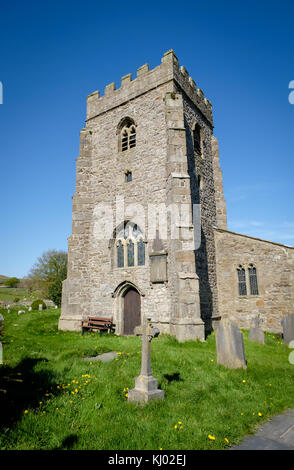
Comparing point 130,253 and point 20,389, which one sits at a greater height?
point 130,253

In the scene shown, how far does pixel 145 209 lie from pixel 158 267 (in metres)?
2.96

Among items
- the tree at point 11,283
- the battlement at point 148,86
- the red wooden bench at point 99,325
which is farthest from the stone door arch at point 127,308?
the tree at point 11,283

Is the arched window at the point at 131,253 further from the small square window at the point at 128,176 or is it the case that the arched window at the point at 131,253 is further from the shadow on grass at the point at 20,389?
the shadow on grass at the point at 20,389

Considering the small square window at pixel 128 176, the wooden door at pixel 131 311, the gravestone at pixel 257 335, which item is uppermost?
the small square window at pixel 128 176

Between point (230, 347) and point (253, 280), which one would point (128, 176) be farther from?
point (230, 347)

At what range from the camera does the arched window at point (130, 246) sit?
12.6 m

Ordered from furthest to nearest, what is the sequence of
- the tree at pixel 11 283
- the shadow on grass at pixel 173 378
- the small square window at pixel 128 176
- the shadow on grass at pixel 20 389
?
1. the tree at pixel 11 283
2. the small square window at pixel 128 176
3. the shadow on grass at pixel 173 378
4. the shadow on grass at pixel 20 389

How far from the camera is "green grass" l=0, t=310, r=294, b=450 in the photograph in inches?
132

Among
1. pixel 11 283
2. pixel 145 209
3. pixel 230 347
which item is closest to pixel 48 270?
pixel 11 283

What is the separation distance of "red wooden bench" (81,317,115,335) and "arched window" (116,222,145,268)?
104 inches

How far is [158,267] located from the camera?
11.5m

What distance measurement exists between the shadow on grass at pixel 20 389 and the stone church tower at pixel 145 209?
5.58 metres

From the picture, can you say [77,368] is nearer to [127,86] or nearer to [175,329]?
[175,329]

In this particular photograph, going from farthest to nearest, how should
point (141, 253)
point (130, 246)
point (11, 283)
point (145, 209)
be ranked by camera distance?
point (11, 283) → point (130, 246) → point (145, 209) → point (141, 253)
